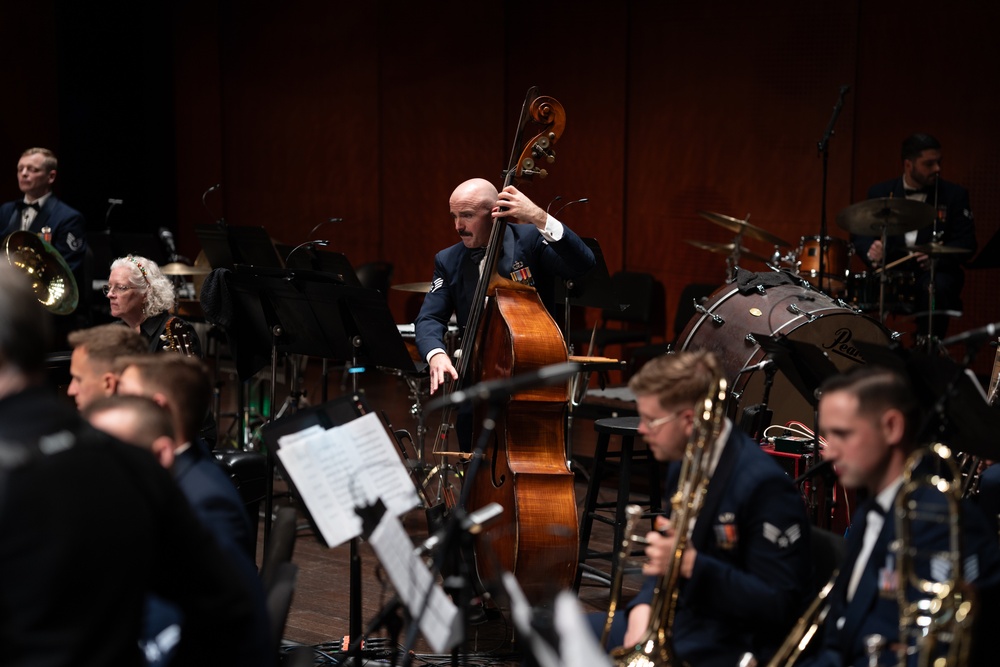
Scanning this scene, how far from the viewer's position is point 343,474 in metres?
3.03

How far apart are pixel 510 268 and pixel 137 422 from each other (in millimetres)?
2396

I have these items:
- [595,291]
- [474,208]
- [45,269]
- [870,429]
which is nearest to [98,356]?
[474,208]

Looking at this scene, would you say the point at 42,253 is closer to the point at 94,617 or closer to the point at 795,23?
the point at 94,617

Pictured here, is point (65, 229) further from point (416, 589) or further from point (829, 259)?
point (416, 589)

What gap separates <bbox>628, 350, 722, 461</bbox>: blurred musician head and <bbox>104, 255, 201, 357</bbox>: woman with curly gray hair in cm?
245

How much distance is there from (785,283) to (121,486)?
427cm

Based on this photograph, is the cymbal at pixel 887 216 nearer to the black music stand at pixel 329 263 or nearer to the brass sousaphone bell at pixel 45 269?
the black music stand at pixel 329 263

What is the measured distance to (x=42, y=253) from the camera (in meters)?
6.36

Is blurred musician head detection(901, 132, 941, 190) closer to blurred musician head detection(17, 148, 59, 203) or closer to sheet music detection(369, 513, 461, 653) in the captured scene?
blurred musician head detection(17, 148, 59, 203)

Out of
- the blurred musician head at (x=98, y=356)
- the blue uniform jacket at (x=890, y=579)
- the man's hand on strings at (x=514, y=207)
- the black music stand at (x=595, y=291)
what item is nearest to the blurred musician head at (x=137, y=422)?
the blurred musician head at (x=98, y=356)

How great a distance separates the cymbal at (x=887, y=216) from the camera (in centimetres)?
684

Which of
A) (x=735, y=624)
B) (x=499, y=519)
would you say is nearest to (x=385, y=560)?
(x=735, y=624)

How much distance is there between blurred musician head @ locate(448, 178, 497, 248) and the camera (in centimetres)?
461

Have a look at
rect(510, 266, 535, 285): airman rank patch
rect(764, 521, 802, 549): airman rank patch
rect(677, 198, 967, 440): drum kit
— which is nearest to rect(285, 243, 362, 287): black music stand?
rect(510, 266, 535, 285): airman rank patch
